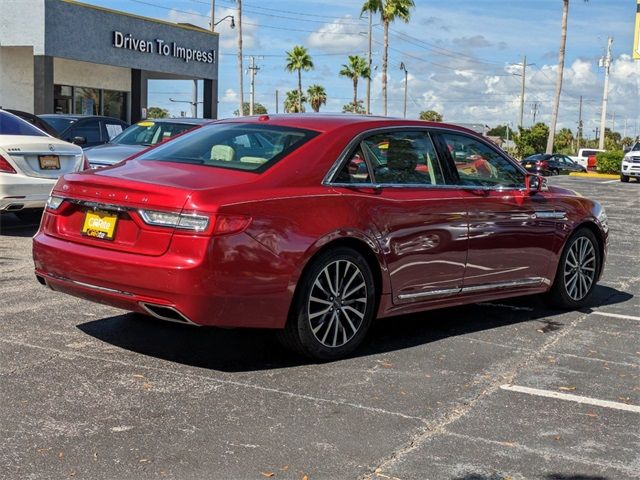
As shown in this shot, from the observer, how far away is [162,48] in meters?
36.9

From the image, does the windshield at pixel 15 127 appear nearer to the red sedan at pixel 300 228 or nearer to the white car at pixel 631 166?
the red sedan at pixel 300 228

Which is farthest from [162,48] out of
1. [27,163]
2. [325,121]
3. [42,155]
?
[325,121]

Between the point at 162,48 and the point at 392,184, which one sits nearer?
the point at 392,184

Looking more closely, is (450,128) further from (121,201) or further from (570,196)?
(121,201)

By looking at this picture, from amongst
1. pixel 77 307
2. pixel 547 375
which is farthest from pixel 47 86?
pixel 547 375

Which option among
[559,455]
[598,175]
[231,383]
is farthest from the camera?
[598,175]

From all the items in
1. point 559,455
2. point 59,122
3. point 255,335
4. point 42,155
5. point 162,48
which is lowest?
point 559,455

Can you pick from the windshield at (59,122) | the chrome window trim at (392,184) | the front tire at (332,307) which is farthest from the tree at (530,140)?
the front tire at (332,307)

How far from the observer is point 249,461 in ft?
13.3

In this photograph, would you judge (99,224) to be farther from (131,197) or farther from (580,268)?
(580,268)

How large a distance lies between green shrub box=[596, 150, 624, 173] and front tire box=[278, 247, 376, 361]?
40.5 meters

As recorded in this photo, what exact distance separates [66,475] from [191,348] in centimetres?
222

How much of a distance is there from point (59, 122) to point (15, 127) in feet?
18.0

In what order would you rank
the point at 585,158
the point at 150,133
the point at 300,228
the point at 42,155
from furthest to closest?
the point at 585,158, the point at 150,133, the point at 42,155, the point at 300,228
